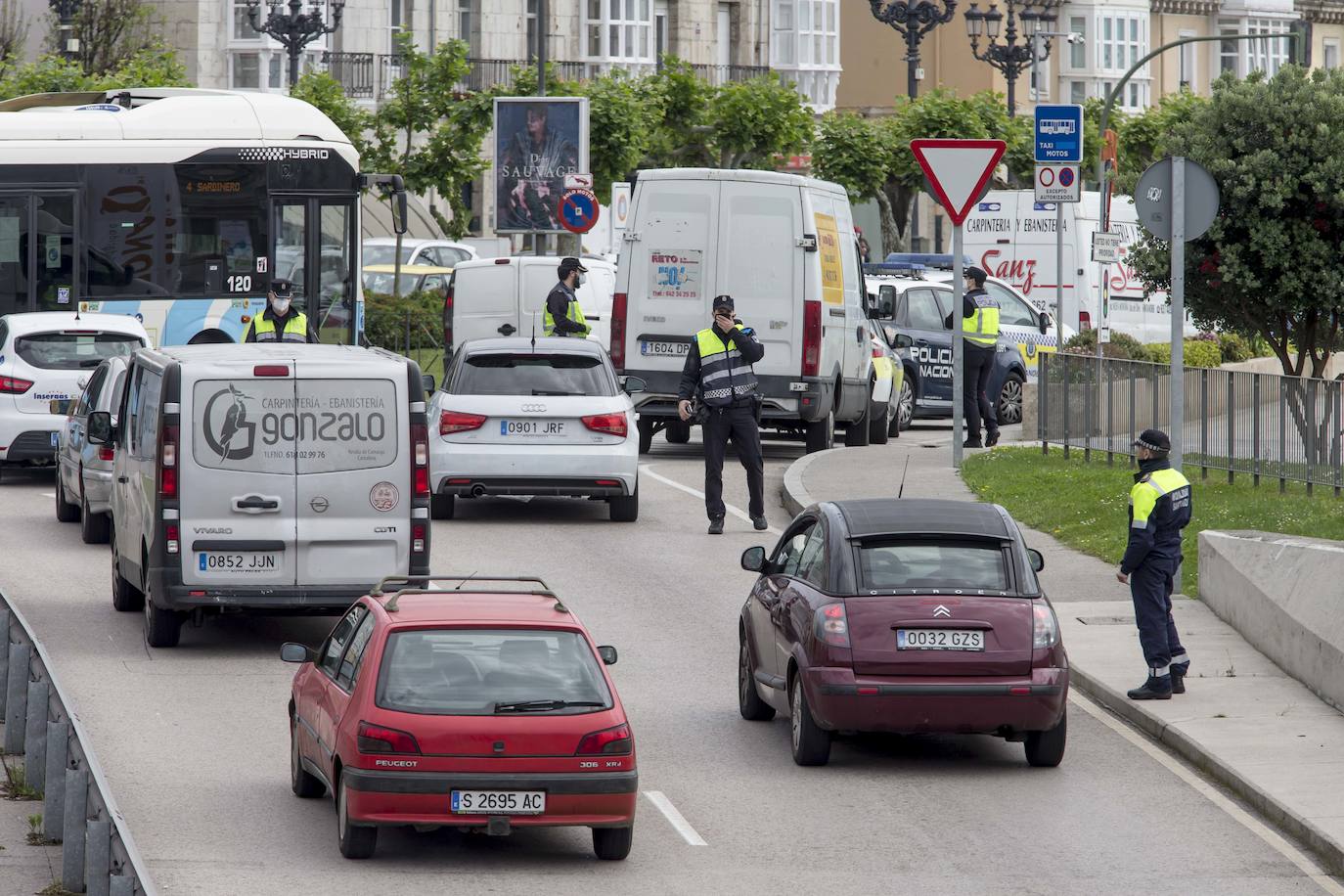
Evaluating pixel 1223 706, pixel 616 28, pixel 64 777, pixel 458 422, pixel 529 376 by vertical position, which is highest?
pixel 616 28

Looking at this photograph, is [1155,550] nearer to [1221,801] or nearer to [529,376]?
[1221,801]

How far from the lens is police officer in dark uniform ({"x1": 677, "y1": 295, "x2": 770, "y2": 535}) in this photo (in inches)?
787

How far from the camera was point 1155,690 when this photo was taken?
1361cm

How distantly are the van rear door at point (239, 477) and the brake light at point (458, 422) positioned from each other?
5664 millimetres

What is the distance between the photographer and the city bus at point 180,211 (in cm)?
2616

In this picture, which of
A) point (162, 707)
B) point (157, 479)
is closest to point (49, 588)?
point (157, 479)

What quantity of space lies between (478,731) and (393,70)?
5704 centimetres

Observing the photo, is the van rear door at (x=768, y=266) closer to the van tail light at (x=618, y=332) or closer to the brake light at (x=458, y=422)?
the van tail light at (x=618, y=332)

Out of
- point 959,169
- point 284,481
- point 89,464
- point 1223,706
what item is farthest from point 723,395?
point 1223,706

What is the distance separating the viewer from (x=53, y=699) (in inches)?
412

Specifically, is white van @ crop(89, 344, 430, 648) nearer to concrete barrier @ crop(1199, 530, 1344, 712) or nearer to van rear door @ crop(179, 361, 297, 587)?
van rear door @ crop(179, 361, 297, 587)

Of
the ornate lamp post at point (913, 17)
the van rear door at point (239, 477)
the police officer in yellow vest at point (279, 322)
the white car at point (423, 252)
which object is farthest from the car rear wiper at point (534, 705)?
the ornate lamp post at point (913, 17)

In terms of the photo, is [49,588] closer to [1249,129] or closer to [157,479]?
[157,479]

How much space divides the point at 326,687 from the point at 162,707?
2.92 meters
